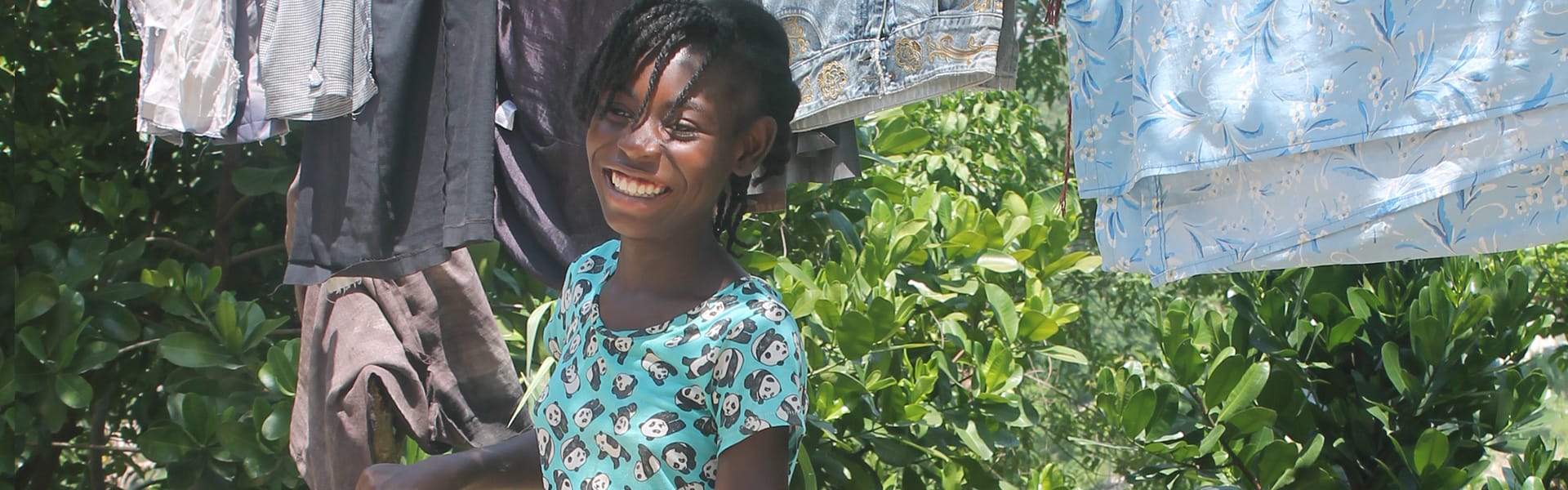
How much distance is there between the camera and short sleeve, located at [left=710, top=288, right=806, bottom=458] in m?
1.05

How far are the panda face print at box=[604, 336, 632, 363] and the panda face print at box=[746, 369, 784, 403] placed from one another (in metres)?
0.12

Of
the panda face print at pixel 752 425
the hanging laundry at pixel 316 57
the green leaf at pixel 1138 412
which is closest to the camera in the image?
the panda face print at pixel 752 425

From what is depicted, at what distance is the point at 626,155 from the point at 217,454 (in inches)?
51.1

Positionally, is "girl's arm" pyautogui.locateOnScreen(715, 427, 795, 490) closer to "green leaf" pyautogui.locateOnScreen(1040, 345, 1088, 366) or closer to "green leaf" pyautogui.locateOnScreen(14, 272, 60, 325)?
"green leaf" pyautogui.locateOnScreen(1040, 345, 1088, 366)

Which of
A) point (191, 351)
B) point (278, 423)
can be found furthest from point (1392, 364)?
point (191, 351)

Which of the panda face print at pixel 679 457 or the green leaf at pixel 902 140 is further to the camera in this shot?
the green leaf at pixel 902 140

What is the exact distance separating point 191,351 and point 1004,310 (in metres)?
1.20

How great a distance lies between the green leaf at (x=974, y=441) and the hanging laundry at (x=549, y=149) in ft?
1.57

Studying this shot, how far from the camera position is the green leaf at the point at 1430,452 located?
1776 millimetres

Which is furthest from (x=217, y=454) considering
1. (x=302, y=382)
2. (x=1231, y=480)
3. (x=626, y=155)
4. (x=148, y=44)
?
(x=1231, y=480)

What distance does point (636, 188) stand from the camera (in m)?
1.13

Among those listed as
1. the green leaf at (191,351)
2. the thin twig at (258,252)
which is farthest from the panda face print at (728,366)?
the thin twig at (258,252)

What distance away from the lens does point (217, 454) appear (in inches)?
83.9

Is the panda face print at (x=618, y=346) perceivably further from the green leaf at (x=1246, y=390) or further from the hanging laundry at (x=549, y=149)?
the green leaf at (x=1246, y=390)
